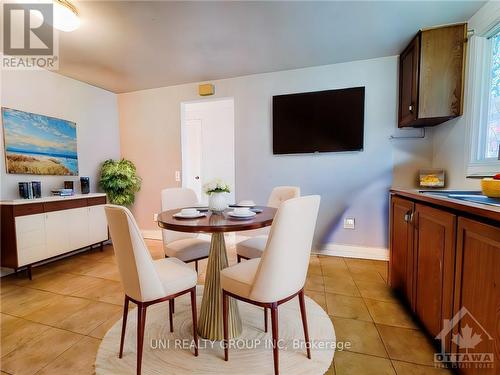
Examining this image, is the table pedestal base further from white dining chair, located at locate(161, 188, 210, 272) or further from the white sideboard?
the white sideboard

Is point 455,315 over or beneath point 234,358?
over

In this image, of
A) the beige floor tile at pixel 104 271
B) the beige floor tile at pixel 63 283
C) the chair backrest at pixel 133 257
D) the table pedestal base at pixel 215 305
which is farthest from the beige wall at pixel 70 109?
the table pedestal base at pixel 215 305

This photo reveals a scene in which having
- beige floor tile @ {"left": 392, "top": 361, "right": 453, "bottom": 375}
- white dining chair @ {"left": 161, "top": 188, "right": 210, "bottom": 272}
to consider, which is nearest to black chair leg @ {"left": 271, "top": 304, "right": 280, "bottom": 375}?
beige floor tile @ {"left": 392, "top": 361, "right": 453, "bottom": 375}

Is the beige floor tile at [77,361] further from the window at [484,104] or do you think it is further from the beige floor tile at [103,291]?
the window at [484,104]

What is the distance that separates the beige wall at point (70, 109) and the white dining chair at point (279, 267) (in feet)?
9.96

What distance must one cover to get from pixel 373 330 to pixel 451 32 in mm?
2726

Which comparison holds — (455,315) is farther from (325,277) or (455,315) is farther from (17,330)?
(17,330)

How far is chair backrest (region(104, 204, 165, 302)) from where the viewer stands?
1.14 metres

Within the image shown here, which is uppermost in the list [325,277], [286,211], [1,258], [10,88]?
[10,88]

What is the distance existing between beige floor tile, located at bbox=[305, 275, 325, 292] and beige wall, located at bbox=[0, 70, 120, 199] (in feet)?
11.3

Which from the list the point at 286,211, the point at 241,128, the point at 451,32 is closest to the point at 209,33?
the point at 241,128

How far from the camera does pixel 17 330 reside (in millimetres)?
1683

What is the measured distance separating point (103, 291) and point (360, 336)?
227cm

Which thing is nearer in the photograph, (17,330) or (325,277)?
(17,330)
